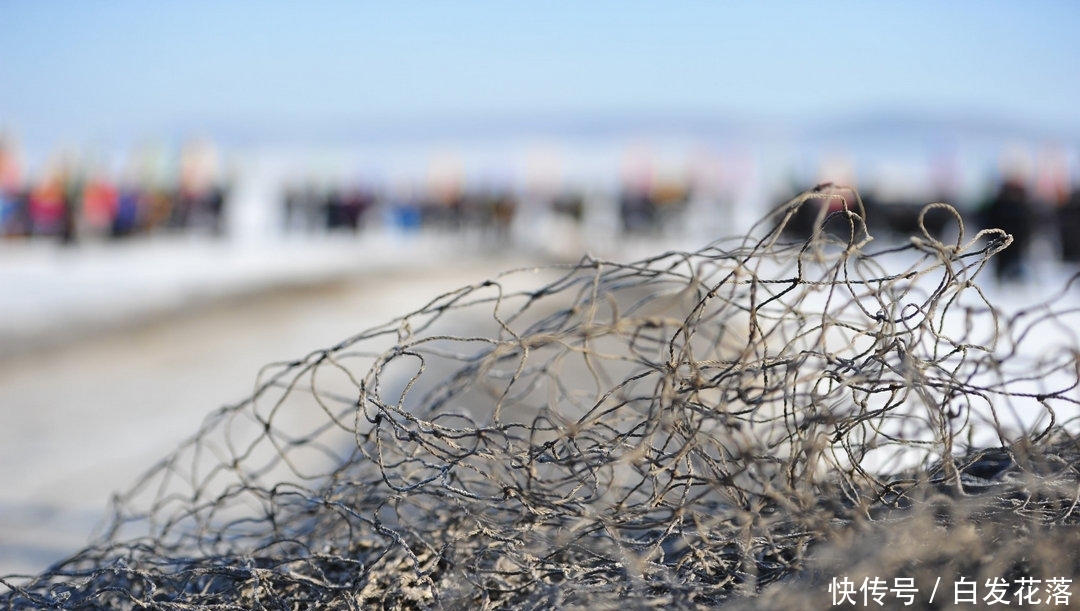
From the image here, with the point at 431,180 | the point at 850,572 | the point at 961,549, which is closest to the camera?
the point at 850,572

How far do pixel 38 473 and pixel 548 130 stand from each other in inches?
4739

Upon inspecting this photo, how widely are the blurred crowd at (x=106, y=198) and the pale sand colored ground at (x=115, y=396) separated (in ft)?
26.9

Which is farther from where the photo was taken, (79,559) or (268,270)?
(268,270)

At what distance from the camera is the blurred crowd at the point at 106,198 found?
1795 centimetres

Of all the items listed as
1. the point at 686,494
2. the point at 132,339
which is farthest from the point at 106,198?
the point at 686,494

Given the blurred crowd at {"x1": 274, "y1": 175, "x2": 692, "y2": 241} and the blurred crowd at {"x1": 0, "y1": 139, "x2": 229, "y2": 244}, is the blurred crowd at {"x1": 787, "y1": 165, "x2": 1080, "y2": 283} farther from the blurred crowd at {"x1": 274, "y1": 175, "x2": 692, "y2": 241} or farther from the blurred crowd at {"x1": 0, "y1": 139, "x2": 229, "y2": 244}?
the blurred crowd at {"x1": 0, "y1": 139, "x2": 229, "y2": 244}

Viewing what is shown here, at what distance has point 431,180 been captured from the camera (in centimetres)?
3077

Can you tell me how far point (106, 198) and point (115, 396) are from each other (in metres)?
15.6

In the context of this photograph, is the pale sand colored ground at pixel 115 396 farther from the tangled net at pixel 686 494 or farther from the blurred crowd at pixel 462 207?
the blurred crowd at pixel 462 207

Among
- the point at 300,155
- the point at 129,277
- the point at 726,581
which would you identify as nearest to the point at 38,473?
the point at 726,581

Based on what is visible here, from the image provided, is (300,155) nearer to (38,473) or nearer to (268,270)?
(268,270)

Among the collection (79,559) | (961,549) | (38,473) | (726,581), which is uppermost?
(961,549)

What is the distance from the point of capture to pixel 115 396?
6375 millimetres

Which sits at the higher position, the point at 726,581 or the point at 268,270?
the point at 726,581
